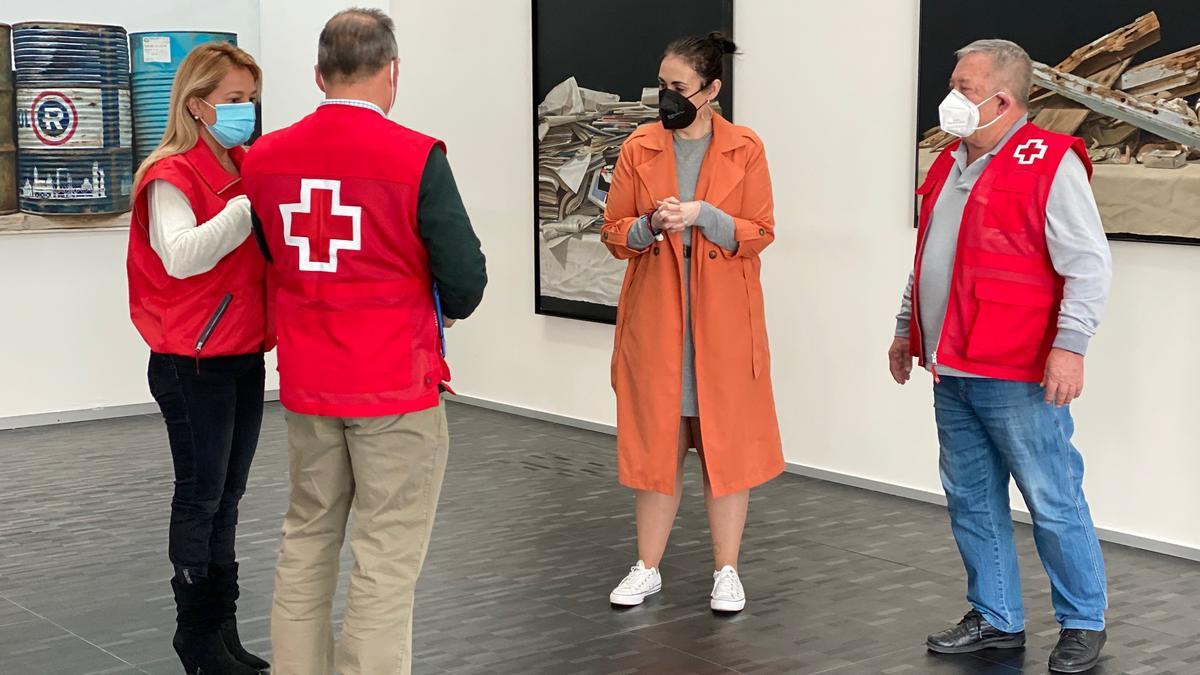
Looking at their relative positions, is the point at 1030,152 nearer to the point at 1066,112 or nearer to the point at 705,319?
the point at 705,319

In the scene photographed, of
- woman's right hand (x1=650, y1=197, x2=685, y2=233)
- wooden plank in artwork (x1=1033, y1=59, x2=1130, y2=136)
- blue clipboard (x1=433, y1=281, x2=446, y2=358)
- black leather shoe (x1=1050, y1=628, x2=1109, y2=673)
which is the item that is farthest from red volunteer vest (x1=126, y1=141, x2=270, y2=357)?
wooden plank in artwork (x1=1033, y1=59, x2=1130, y2=136)

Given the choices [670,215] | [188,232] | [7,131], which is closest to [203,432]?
[188,232]

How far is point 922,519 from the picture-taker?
511 centimetres

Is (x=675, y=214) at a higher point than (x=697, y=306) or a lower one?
higher

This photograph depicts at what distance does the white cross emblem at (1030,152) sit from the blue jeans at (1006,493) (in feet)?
1.74

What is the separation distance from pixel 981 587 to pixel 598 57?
371cm

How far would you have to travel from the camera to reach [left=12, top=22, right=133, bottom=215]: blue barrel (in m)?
6.89

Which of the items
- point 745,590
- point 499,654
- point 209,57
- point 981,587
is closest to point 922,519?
point 745,590

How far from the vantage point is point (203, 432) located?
3.22 m

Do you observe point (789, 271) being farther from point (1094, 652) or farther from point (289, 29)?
point (289, 29)

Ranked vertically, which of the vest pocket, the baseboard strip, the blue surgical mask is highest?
the blue surgical mask

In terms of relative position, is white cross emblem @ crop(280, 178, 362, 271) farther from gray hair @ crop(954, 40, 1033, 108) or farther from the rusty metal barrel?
the rusty metal barrel

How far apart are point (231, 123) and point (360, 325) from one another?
708 millimetres

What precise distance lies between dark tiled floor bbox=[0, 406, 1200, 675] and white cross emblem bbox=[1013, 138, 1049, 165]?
1245 mm
